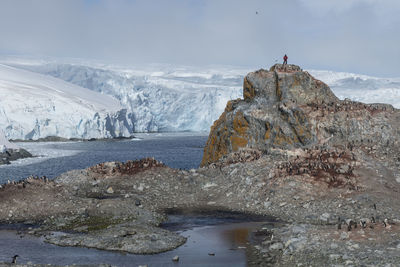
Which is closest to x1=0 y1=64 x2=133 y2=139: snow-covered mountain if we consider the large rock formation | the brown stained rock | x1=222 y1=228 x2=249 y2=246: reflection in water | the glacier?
the glacier

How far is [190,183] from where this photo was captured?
22547 mm

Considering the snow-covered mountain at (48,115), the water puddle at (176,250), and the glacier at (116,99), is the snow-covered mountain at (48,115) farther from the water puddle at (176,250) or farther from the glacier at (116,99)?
the water puddle at (176,250)

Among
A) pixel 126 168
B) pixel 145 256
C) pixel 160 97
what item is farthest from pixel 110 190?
pixel 160 97

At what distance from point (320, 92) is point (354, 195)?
11.7m

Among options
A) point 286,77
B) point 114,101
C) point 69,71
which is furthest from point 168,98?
point 286,77

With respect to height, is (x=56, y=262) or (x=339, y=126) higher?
(x=339, y=126)

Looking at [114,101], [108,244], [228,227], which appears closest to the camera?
[108,244]

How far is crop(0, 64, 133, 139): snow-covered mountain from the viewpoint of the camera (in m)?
79.4

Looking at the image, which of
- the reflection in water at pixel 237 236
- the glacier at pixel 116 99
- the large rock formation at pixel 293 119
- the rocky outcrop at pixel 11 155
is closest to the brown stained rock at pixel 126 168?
the large rock formation at pixel 293 119

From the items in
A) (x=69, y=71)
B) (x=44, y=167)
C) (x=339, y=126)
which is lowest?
(x=44, y=167)

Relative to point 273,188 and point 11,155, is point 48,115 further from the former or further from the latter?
point 273,188

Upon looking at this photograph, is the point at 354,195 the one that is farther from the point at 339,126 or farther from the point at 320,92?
the point at 320,92

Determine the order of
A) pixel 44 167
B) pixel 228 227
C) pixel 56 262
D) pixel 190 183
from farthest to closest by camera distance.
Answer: pixel 44 167, pixel 190 183, pixel 228 227, pixel 56 262

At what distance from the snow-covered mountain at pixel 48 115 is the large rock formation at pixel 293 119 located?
59.6 meters
